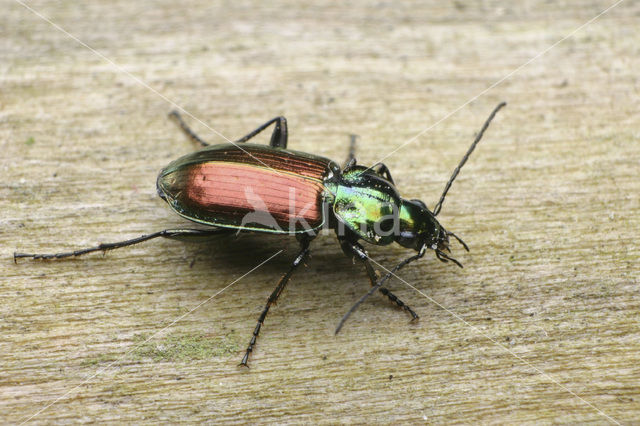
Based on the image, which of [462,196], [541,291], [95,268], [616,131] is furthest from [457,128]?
[95,268]

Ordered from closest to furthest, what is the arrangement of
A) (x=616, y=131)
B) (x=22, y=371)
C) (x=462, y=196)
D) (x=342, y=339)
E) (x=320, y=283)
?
(x=22, y=371), (x=342, y=339), (x=320, y=283), (x=462, y=196), (x=616, y=131)

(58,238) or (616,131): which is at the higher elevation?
(616,131)

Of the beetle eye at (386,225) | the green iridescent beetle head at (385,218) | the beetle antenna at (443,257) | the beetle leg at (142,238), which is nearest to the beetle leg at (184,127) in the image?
the beetle leg at (142,238)

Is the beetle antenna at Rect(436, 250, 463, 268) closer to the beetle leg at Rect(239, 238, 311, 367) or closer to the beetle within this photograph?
the beetle

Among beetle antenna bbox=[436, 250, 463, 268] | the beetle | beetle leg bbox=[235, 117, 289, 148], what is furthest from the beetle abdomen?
beetle antenna bbox=[436, 250, 463, 268]

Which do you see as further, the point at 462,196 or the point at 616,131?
the point at 616,131

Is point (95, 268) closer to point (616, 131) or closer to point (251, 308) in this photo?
point (251, 308)
